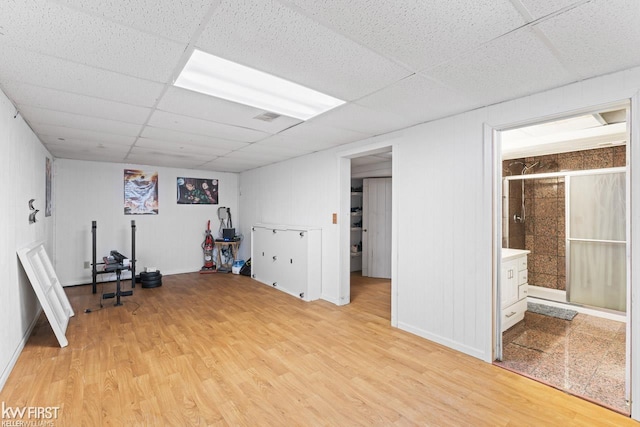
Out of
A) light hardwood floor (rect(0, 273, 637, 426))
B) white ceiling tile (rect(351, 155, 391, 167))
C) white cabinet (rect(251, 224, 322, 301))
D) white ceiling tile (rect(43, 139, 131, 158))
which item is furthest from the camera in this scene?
white ceiling tile (rect(351, 155, 391, 167))

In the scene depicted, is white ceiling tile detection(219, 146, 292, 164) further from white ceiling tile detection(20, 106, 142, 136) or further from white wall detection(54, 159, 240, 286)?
white wall detection(54, 159, 240, 286)

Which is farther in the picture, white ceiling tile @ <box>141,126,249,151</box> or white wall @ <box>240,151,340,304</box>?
white wall @ <box>240,151,340,304</box>

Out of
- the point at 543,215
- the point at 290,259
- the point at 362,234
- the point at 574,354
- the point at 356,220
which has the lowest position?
the point at 574,354

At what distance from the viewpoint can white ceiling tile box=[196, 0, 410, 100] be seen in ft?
4.86

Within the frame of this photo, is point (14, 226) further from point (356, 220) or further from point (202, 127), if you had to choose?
point (356, 220)

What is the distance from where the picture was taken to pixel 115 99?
257 centimetres

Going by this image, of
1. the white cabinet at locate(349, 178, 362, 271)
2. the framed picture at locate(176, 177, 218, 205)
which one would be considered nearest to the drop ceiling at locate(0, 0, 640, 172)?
the framed picture at locate(176, 177, 218, 205)

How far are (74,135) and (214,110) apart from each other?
2.27m

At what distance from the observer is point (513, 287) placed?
366 centimetres

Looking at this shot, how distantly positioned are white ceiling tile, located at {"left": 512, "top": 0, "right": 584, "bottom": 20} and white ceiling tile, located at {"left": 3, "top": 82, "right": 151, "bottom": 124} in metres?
2.98

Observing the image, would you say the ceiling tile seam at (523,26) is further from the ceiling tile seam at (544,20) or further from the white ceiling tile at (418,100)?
the white ceiling tile at (418,100)

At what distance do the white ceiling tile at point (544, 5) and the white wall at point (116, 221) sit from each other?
6.64 m

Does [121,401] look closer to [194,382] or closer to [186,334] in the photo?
[194,382]

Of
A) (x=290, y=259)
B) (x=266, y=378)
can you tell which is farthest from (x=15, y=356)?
(x=290, y=259)
